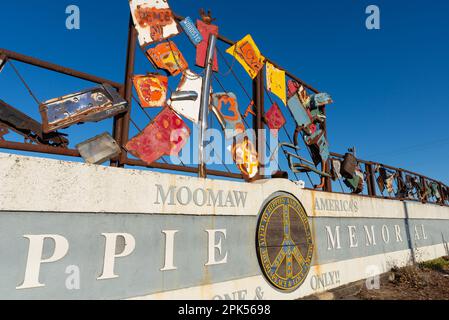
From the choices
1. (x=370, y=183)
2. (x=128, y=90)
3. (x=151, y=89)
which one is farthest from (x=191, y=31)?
(x=370, y=183)

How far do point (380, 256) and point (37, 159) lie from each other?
356 inches

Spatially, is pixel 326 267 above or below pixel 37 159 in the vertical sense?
below

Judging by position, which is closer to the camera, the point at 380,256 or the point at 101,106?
the point at 101,106

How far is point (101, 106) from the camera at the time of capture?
4.22m

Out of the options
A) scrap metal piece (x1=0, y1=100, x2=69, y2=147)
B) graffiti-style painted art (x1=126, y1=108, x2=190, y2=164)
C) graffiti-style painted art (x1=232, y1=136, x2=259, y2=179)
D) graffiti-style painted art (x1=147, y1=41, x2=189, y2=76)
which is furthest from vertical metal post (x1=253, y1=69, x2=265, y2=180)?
scrap metal piece (x1=0, y1=100, x2=69, y2=147)

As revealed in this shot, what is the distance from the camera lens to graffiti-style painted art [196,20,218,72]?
5.91 meters

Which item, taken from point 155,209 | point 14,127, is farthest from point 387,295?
point 14,127

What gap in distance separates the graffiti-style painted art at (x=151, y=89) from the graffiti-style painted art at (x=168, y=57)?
0.24m

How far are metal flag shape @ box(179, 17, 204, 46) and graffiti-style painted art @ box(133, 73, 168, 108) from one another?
1348 mm

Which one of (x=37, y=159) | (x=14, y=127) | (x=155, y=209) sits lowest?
(x=155, y=209)

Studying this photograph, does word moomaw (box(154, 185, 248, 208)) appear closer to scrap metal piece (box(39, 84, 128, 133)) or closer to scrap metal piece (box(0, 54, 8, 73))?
scrap metal piece (box(39, 84, 128, 133))

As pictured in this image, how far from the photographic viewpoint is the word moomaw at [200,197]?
406 centimetres

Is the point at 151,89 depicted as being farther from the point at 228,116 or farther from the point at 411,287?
the point at 411,287
